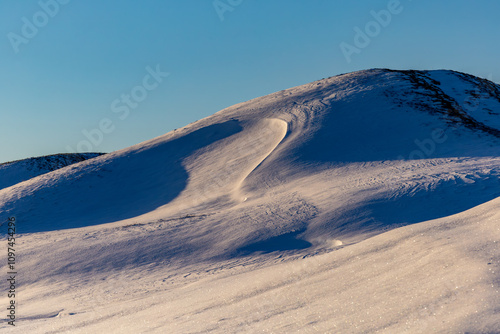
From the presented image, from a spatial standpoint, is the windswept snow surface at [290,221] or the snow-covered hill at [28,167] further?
the snow-covered hill at [28,167]

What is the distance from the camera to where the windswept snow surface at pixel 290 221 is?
16.2ft

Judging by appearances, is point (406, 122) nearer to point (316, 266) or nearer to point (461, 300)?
point (316, 266)

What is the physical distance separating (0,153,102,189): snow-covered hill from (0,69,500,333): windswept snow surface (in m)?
12.0

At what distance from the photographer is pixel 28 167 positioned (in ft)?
96.6

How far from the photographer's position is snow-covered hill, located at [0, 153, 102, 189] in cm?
2789

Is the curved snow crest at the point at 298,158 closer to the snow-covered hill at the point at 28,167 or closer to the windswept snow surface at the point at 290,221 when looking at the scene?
the windswept snow surface at the point at 290,221

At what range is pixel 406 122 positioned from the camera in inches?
656

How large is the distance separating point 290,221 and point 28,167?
23848 millimetres

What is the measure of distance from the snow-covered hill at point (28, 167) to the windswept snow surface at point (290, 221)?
12.0 metres
